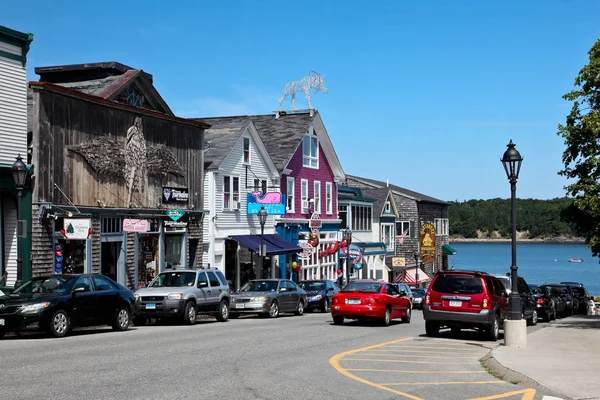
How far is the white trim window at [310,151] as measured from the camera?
170 ft

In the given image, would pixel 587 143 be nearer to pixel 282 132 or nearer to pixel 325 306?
pixel 325 306

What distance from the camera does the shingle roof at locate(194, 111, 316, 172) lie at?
48875mm

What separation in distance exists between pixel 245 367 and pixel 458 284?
9008 mm

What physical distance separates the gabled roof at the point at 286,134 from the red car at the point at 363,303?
2247 centimetres

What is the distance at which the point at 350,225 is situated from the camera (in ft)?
197

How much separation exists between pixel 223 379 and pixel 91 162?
19.4 metres

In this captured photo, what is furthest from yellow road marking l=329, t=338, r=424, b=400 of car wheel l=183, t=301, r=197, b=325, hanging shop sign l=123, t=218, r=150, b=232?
hanging shop sign l=123, t=218, r=150, b=232

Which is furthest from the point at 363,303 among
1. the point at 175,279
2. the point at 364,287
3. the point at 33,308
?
the point at 33,308

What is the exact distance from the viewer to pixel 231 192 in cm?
4128

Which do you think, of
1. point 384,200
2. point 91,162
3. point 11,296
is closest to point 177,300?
point 11,296

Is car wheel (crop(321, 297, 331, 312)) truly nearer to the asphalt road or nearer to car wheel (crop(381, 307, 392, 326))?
car wheel (crop(381, 307, 392, 326))

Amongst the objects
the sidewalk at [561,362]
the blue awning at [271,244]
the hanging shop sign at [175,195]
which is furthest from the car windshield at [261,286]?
the sidewalk at [561,362]

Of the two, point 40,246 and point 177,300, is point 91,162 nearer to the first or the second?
point 40,246

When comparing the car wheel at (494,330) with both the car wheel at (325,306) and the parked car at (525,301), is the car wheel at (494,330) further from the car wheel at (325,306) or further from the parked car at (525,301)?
the car wheel at (325,306)
